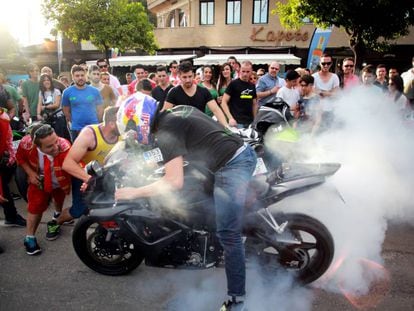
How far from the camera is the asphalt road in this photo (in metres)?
2.86

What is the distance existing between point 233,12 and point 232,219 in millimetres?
24904

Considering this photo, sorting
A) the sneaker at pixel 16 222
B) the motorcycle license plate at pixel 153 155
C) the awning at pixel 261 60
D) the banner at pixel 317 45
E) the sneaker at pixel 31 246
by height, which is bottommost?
the sneaker at pixel 16 222

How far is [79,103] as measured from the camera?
567 centimetres

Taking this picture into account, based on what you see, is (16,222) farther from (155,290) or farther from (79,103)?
(155,290)

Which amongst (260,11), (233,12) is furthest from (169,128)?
(233,12)

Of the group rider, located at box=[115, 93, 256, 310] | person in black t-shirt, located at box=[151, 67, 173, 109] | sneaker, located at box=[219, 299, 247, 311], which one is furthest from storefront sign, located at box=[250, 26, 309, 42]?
sneaker, located at box=[219, 299, 247, 311]

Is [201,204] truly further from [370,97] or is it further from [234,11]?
[234,11]

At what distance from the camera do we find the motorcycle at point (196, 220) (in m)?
2.86

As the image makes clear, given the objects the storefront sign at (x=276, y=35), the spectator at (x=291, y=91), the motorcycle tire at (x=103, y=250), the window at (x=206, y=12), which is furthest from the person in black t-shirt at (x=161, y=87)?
the window at (x=206, y=12)

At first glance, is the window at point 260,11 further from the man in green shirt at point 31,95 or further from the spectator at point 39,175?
the spectator at point 39,175

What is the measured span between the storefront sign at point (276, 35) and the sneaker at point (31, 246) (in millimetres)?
22398

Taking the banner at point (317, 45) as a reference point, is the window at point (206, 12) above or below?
above

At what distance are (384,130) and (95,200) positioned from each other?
12.5 feet

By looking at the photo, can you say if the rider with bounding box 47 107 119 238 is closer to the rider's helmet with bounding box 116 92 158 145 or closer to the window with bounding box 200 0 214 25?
the rider's helmet with bounding box 116 92 158 145
